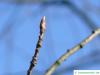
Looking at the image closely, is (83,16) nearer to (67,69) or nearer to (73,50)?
(67,69)

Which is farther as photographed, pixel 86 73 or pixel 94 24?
pixel 94 24

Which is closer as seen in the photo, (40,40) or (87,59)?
(40,40)

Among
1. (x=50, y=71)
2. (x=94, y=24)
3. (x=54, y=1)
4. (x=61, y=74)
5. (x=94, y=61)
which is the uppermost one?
(x=54, y=1)

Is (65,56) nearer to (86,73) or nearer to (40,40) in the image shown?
(40,40)

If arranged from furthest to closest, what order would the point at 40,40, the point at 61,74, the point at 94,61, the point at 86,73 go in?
the point at 94,61, the point at 61,74, the point at 86,73, the point at 40,40

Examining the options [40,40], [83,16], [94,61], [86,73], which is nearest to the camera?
[40,40]

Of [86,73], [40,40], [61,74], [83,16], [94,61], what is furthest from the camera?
[83,16]

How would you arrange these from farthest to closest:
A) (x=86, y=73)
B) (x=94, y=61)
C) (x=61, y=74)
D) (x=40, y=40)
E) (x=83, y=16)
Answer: (x=83, y=16)
(x=94, y=61)
(x=61, y=74)
(x=86, y=73)
(x=40, y=40)

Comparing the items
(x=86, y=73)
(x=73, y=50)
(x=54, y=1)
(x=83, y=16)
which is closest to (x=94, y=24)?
(x=83, y=16)

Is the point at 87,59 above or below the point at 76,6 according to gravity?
below
